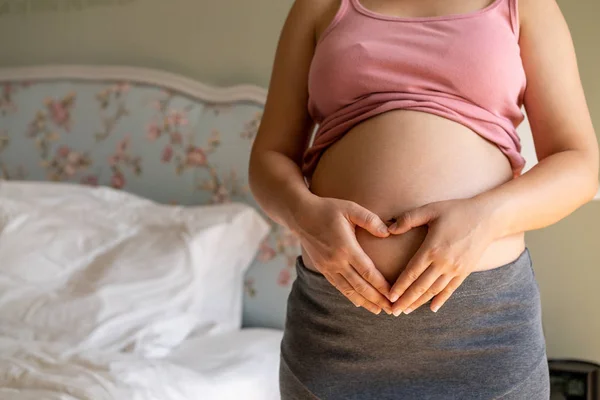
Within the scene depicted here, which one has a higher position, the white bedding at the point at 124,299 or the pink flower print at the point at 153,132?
the pink flower print at the point at 153,132

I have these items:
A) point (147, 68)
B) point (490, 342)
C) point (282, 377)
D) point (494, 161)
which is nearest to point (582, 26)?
point (494, 161)

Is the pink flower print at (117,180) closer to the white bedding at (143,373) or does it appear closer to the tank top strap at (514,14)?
the white bedding at (143,373)

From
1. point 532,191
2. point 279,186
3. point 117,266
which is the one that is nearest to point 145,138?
point 117,266

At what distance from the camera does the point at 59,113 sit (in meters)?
1.92

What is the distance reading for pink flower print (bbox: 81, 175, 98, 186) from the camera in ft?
6.17

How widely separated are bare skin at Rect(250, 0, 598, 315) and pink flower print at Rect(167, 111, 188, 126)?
911 millimetres

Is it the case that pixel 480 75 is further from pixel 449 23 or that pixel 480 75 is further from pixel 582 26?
pixel 582 26

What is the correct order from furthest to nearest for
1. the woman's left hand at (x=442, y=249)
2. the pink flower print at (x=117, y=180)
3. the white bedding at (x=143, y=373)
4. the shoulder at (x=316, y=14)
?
1. the pink flower print at (x=117, y=180)
2. the white bedding at (x=143, y=373)
3. the shoulder at (x=316, y=14)
4. the woman's left hand at (x=442, y=249)

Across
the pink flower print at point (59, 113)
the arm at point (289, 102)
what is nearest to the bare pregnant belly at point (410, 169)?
the arm at point (289, 102)

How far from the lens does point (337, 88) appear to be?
0.83 metres

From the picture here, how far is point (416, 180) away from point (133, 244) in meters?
0.95

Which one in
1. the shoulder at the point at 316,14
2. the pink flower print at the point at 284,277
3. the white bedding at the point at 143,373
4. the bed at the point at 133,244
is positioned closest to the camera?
the shoulder at the point at 316,14

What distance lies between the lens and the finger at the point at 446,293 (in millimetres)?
688

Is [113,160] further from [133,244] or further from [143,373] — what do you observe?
[143,373]
